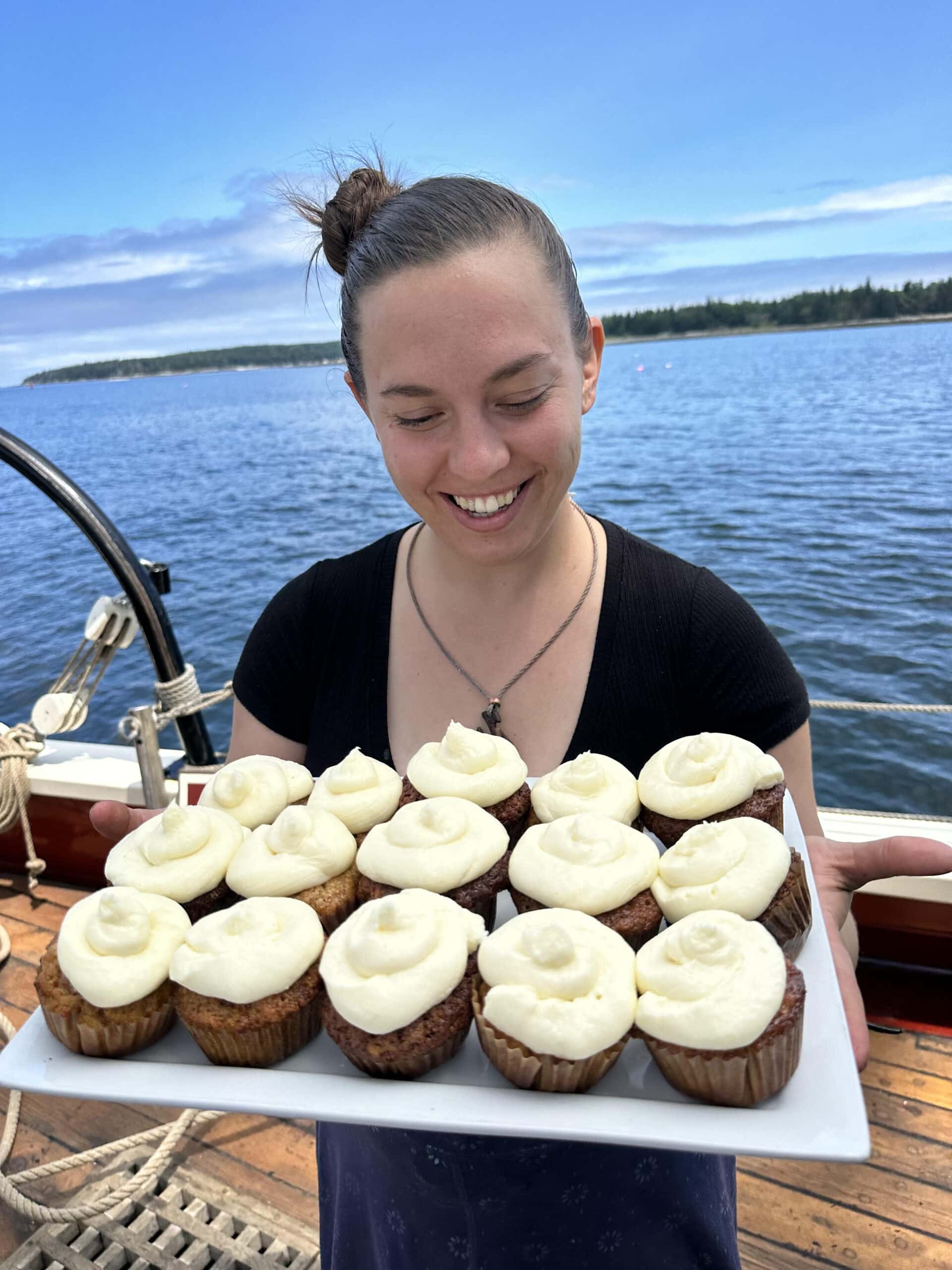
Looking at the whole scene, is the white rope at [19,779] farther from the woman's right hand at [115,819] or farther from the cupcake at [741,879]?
the cupcake at [741,879]

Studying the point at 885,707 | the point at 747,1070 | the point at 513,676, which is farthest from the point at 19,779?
the point at 885,707

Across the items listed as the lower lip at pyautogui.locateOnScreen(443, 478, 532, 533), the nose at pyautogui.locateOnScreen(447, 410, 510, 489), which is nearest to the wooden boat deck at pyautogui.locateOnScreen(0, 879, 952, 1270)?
the lower lip at pyautogui.locateOnScreen(443, 478, 532, 533)

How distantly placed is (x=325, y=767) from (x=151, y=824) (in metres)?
0.47

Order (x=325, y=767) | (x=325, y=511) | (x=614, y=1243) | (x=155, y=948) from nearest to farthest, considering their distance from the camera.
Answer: (x=614, y=1243) → (x=155, y=948) → (x=325, y=767) → (x=325, y=511)

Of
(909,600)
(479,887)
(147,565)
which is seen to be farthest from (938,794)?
(479,887)

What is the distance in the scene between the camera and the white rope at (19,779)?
3611 millimetres

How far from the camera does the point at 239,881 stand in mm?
1633

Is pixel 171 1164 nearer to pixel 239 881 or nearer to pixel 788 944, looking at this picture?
pixel 239 881

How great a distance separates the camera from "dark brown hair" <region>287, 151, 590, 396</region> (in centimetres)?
165

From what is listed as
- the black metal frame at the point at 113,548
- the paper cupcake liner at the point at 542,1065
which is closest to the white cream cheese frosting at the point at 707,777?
the paper cupcake liner at the point at 542,1065

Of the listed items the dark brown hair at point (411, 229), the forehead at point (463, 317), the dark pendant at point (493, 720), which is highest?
the dark brown hair at point (411, 229)

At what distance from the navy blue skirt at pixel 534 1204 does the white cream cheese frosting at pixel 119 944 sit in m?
0.45

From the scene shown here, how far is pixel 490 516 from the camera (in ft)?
5.83

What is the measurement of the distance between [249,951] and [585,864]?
0.58 metres
